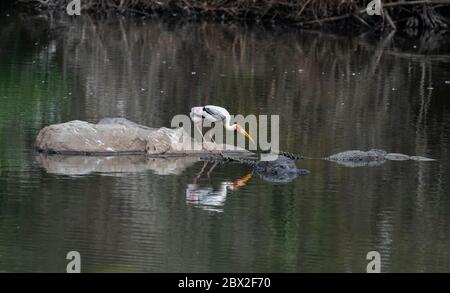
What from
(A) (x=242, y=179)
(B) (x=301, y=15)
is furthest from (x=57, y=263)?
(B) (x=301, y=15)

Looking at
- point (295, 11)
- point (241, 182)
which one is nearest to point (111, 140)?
point (241, 182)

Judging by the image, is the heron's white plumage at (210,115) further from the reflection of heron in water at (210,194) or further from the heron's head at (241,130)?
the reflection of heron in water at (210,194)

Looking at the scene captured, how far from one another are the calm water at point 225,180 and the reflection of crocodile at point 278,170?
20cm

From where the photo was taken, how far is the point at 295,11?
1462 inches

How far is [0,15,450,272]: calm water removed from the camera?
11.6m

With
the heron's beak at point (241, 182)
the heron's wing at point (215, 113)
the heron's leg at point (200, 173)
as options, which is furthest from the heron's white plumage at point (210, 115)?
the heron's beak at point (241, 182)

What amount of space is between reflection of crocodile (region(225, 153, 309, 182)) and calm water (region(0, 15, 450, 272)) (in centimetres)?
20

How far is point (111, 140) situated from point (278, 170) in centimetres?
211

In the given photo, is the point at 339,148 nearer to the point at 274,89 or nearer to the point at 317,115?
the point at 317,115

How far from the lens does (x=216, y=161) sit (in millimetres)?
15648

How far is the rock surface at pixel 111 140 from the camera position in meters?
15.4

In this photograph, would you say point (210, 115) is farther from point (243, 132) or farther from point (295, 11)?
point (295, 11)

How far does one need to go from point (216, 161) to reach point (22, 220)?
3751mm

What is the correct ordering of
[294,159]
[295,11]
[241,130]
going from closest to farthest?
[294,159], [241,130], [295,11]
